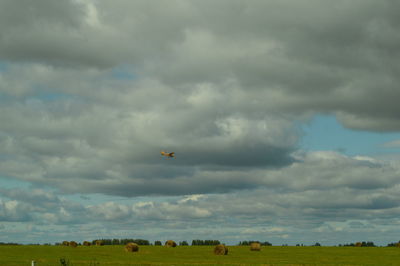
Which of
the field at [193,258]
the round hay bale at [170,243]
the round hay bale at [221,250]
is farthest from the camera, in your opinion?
the round hay bale at [170,243]

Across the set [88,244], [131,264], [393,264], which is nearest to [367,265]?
[393,264]

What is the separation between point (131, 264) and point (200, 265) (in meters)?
7.34

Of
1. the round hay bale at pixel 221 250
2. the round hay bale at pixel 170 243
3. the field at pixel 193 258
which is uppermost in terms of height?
the round hay bale at pixel 170 243

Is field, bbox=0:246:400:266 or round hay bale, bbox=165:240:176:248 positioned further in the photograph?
round hay bale, bbox=165:240:176:248

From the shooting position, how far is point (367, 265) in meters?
50.9

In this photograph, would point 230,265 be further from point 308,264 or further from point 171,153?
point 171,153

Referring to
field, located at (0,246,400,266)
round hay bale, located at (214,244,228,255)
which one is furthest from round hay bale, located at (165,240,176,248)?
round hay bale, located at (214,244,228,255)

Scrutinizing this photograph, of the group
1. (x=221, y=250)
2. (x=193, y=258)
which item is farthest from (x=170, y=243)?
(x=193, y=258)

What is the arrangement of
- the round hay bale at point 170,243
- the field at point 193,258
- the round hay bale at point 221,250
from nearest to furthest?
1. the field at point 193,258
2. the round hay bale at point 221,250
3. the round hay bale at point 170,243

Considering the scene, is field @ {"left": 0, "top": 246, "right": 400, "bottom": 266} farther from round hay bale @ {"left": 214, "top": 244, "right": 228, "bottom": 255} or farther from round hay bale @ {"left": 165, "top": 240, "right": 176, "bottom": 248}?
round hay bale @ {"left": 165, "top": 240, "right": 176, "bottom": 248}

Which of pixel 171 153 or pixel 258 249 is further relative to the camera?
pixel 258 249

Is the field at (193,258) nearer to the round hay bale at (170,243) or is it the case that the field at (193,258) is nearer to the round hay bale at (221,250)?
the round hay bale at (221,250)

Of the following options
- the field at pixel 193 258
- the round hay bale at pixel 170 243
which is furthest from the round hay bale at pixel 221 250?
the round hay bale at pixel 170 243

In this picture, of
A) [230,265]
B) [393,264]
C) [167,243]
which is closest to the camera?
[230,265]
